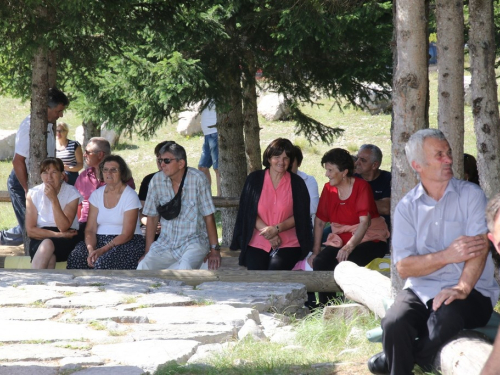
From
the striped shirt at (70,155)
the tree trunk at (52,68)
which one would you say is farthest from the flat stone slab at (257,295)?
the striped shirt at (70,155)

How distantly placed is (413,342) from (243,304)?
6.60 feet

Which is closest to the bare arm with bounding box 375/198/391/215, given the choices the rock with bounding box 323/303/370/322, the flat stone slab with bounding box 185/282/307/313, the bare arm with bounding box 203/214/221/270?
the flat stone slab with bounding box 185/282/307/313

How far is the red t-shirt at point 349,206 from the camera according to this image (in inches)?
289

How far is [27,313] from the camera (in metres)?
6.04

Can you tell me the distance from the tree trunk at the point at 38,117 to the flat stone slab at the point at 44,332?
3424mm

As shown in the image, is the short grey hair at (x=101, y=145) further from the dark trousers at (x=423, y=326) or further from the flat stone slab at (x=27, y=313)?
the dark trousers at (x=423, y=326)

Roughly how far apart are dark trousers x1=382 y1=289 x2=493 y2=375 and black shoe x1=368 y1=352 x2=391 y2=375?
0.09 m

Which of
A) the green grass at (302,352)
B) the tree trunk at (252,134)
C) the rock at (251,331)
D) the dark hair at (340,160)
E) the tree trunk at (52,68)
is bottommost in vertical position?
the green grass at (302,352)

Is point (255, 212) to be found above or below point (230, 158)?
below

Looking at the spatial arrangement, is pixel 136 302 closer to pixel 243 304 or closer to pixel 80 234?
pixel 243 304

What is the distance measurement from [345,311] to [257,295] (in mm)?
883

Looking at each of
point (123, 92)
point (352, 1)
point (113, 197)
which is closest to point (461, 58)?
point (352, 1)

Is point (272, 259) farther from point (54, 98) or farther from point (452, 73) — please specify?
point (54, 98)

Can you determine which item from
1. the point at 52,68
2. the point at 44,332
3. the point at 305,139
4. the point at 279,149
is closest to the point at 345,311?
the point at 279,149
